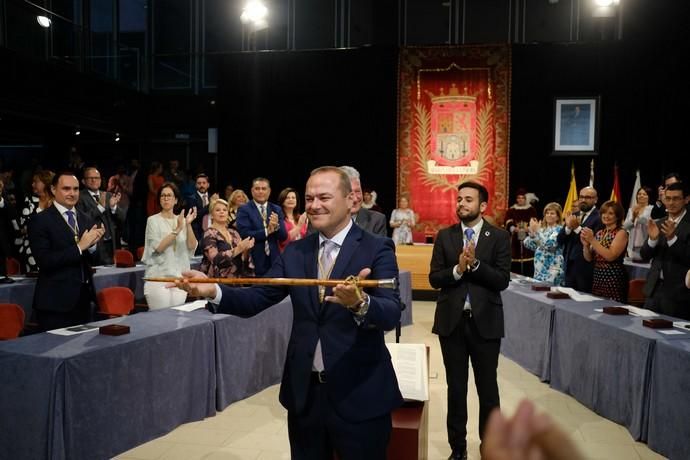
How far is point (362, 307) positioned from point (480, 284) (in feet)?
5.32

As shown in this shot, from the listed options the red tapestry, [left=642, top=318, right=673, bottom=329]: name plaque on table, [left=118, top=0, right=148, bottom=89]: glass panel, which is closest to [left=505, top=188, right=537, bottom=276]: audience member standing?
the red tapestry

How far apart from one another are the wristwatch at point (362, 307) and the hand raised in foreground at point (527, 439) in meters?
1.01

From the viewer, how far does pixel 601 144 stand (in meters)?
10.7

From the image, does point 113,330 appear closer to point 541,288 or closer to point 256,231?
point 256,231

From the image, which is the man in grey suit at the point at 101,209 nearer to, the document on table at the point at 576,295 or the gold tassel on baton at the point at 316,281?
the gold tassel on baton at the point at 316,281

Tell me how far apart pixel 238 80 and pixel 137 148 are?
9.82 ft

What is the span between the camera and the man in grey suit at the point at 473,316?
308cm

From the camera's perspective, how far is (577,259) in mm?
5180

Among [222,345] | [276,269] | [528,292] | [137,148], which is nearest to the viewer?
[276,269]

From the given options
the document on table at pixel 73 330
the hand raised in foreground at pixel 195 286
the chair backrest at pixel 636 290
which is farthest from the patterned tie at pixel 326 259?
the chair backrest at pixel 636 290

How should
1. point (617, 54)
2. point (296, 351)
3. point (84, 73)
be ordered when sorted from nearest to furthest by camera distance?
point (296, 351) < point (84, 73) < point (617, 54)

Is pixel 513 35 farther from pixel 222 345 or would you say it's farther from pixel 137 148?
pixel 222 345

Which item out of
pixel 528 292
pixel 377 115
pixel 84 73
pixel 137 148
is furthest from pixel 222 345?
pixel 137 148

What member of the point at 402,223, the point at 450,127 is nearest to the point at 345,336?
the point at 402,223
